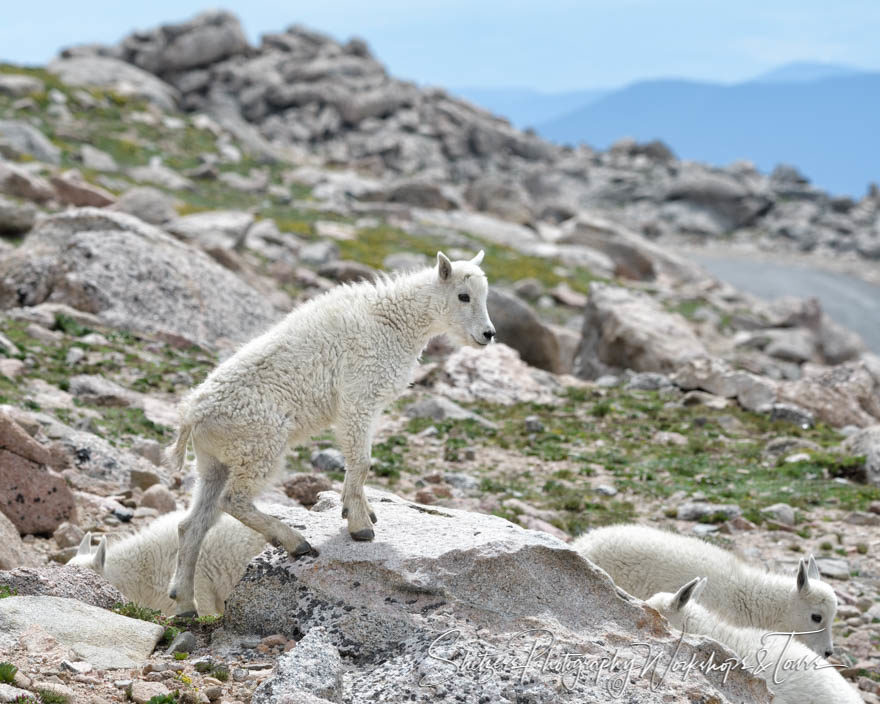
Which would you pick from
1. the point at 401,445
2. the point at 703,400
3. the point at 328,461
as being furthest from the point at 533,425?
the point at 328,461

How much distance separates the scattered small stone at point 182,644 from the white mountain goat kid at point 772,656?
11.9ft

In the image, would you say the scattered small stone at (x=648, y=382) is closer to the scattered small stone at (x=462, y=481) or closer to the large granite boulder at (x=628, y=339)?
the large granite boulder at (x=628, y=339)

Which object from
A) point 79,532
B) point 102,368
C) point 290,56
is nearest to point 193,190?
point 102,368

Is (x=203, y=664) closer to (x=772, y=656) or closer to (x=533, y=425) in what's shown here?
(x=772, y=656)

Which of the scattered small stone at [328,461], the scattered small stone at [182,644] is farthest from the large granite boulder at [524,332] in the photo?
the scattered small stone at [182,644]

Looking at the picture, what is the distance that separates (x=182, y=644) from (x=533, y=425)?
11917 mm

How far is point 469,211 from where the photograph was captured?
6297 centimetres

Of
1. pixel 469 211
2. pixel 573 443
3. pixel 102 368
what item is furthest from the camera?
pixel 469 211

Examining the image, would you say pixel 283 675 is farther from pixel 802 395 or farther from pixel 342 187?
pixel 342 187

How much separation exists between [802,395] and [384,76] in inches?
3360

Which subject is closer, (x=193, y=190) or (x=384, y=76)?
(x=193, y=190)

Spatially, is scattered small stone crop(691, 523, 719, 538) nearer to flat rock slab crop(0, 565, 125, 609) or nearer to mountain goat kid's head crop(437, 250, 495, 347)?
mountain goat kid's head crop(437, 250, 495, 347)

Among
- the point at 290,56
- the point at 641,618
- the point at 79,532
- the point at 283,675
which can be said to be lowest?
the point at 79,532

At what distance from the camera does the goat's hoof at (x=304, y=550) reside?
7.56 metres
